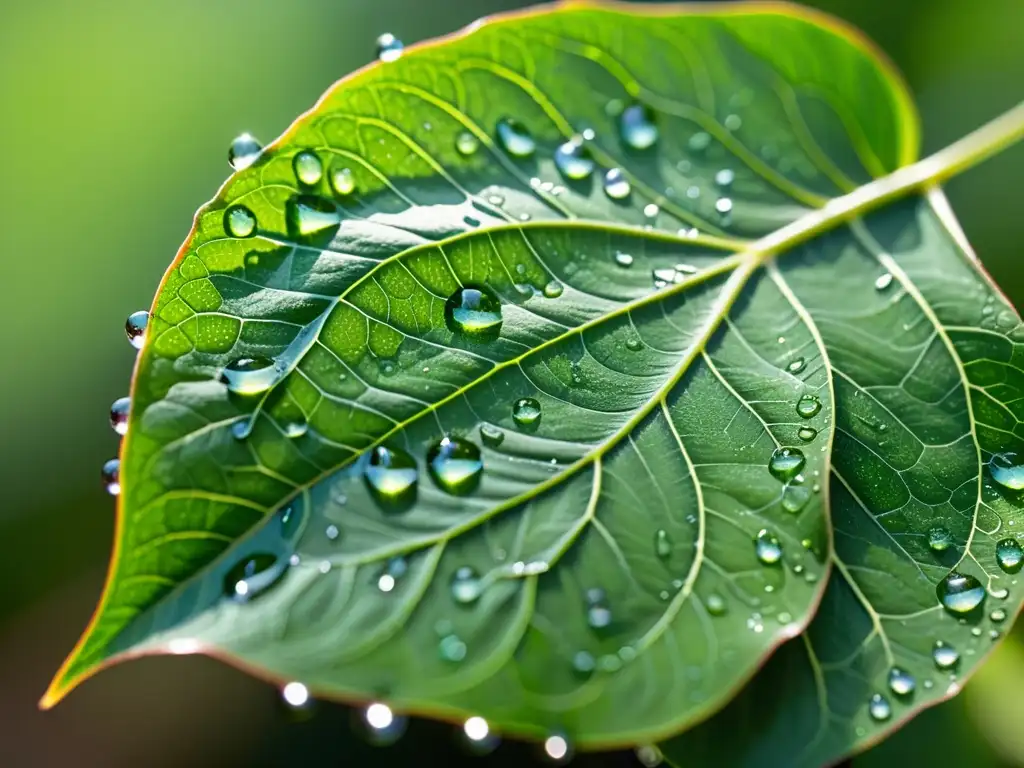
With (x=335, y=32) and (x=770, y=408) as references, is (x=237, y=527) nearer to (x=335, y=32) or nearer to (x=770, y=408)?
(x=770, y=408)

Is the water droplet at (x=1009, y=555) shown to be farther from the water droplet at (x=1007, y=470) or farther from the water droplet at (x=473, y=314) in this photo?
the water droplet at (x=473, y=314)

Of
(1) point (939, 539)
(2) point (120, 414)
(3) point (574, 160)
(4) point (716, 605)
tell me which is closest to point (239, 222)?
(2) point (120, 414)

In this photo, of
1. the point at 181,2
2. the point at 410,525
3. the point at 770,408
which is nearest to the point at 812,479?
the point at 770,408

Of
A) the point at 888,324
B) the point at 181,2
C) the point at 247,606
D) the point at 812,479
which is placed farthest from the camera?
the point at 181,2

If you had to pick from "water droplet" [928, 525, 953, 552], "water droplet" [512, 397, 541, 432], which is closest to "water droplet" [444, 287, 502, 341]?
"water droplet" [512, 397, 541, 432]

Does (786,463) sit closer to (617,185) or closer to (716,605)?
(716,605)

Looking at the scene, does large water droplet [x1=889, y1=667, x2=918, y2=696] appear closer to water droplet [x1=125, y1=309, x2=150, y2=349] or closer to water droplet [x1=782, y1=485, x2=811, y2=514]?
water droplet [x1=782, y1=485, x2=811, y2=514]
